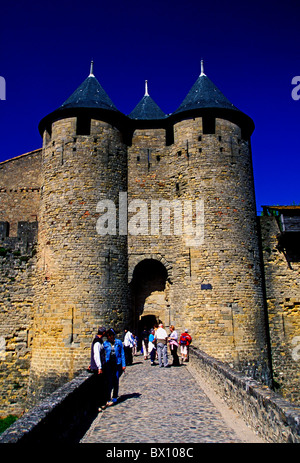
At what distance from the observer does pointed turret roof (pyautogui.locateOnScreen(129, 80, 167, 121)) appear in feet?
55.0

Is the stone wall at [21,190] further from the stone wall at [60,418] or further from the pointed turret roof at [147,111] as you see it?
the stone wall at [60,418]

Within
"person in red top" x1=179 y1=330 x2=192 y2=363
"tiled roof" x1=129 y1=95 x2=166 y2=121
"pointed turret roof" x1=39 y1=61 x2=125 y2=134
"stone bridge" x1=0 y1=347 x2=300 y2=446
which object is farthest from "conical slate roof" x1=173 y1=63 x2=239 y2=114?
"stone bridge" x1=0 y1=347 x2=300 y2=446

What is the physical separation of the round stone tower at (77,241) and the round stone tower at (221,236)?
7.90 feet

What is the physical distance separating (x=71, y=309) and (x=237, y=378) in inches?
307

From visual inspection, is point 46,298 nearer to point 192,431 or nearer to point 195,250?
point 195,250

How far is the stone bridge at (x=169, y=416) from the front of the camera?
14.3ft

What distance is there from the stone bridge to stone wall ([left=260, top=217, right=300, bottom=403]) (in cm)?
757

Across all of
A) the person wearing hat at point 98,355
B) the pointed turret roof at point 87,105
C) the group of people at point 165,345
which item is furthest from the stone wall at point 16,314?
the person wearing hat at point 98,355

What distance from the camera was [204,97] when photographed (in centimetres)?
1585

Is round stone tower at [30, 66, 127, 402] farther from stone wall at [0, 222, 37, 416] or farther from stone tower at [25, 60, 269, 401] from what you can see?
stone wall at [0, 222, 37, 416]

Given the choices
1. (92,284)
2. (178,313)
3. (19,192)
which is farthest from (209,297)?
(19,192)

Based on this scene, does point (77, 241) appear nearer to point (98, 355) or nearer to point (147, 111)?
point (147, 111)

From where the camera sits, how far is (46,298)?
532 inches

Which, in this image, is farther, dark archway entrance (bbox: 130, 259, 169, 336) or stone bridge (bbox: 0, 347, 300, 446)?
dark archway entrance (bbox: 130, 259, 169, 336)
